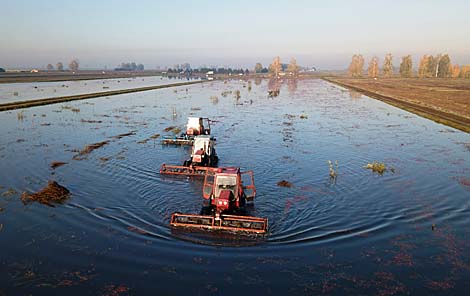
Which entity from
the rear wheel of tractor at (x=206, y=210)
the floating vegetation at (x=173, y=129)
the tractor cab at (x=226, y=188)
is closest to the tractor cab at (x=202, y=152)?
the rear wheel of tractor at (x=206, y=210)

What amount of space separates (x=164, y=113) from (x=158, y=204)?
1408 inches

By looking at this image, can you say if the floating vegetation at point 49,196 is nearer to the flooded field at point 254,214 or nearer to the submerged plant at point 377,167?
the flooded field at point 254,214

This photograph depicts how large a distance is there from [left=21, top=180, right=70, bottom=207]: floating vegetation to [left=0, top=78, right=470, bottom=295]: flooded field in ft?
1.14

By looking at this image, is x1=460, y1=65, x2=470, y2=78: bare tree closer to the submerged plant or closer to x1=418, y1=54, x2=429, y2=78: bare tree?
x1=418, y1=54, x2=429, y2=78: bare tree

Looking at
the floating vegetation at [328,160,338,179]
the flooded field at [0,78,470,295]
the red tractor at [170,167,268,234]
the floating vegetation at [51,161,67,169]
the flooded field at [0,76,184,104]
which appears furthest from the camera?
the flooded field at [0,76,184,104]

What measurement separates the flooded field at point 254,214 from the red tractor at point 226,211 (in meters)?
0.59

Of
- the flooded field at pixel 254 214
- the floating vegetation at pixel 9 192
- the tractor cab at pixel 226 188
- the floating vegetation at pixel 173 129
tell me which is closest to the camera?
the flooded field at pixel 254 214

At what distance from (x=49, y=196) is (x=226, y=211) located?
8.80 meters

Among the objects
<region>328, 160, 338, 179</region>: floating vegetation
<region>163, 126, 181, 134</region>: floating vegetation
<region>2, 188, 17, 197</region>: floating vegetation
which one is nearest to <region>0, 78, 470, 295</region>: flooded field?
<region>2, 188, 17, 197</region>: floating vegetation

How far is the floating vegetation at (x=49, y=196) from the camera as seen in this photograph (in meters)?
18.1

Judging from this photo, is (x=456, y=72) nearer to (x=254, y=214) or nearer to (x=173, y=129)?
(x=173, y=129)

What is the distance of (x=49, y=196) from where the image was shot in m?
18.3

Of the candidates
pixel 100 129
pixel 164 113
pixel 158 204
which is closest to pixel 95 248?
pixel 158 204

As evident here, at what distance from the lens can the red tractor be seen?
15.2 meters
